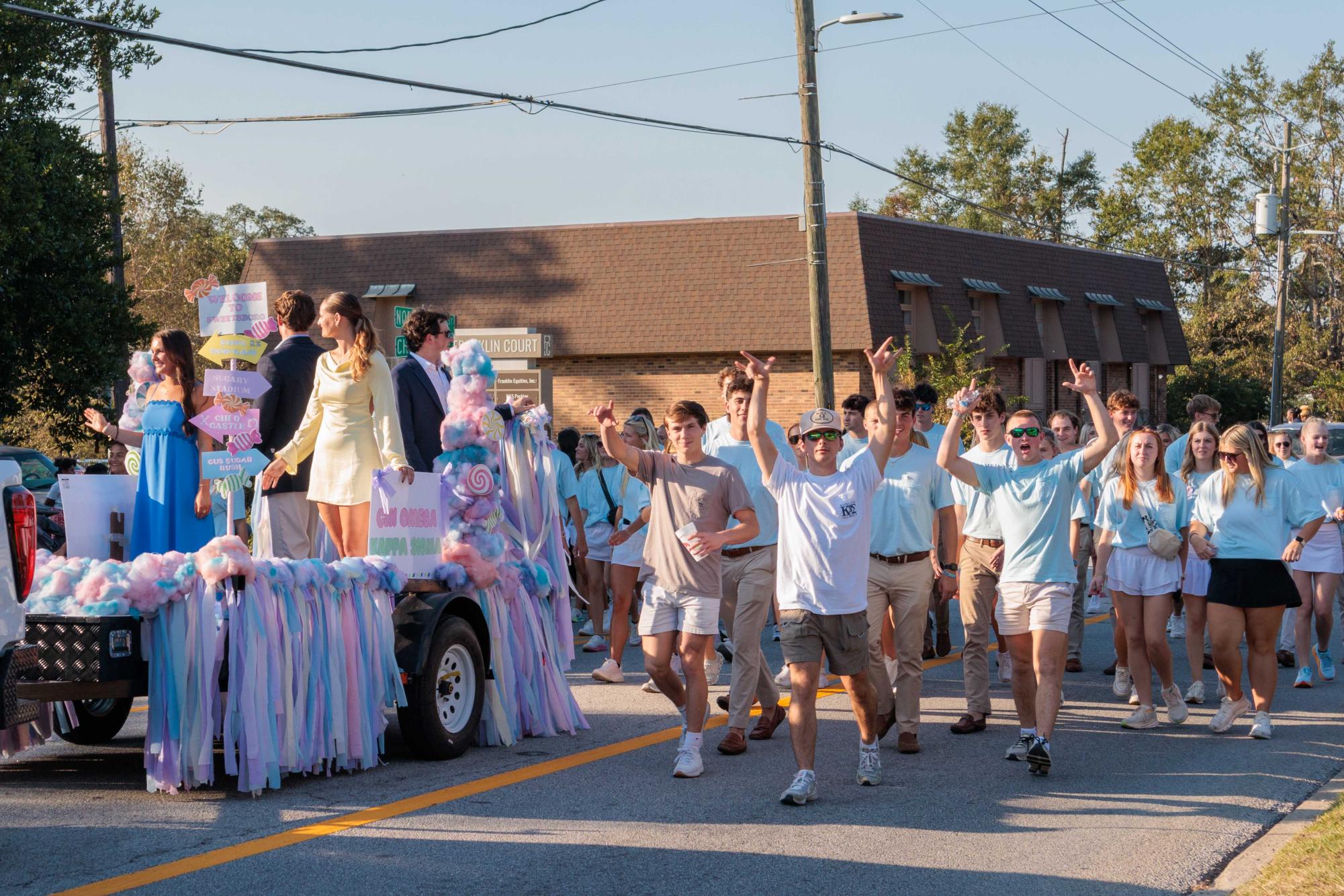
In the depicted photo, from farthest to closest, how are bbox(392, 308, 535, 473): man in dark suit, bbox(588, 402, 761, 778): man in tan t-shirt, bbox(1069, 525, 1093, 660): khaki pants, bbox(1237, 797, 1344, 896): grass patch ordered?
bbox(1069, 525, 1093, 660): khaki pants → bbox(392, 308, 535, 473): man in dark suit → bbox(588, 402, 761, 778): man in tan t-shirt → bbox(1237, 797, 1344, 896): grass patch

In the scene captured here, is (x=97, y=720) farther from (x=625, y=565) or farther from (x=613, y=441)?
(x=625, y=565)

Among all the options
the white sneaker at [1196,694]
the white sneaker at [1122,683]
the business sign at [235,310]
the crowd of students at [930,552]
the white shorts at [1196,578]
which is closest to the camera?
the crowd of students at [930,552]

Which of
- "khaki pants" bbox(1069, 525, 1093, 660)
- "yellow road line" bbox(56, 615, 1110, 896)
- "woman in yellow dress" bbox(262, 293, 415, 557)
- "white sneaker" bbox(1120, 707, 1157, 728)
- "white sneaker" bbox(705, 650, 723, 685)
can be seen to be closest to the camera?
"yellow road line" bbox(56, 615, 1110, 896)

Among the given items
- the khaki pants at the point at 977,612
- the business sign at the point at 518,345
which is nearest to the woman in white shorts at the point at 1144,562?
the khaki pants at the point at 977,612

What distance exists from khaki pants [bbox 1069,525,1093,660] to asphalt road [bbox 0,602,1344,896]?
2.71m

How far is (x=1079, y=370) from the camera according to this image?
8.02 meters

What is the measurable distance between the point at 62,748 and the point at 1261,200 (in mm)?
36384

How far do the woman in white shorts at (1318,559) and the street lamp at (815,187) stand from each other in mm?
8246

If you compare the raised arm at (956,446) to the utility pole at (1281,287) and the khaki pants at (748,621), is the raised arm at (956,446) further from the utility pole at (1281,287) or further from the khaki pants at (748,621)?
the utility pole at (1281,287)

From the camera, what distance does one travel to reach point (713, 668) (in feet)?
34.1

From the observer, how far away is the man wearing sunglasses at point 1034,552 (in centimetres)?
799

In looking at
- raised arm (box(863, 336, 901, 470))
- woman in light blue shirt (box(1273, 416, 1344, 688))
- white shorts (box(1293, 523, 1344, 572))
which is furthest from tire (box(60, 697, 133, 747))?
white shorts (box(1293, 523, 1344, 572))

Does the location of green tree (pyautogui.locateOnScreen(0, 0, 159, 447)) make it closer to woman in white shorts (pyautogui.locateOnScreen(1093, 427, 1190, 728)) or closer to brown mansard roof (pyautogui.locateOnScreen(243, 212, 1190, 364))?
brown mansard roof (pyautogui.locateOnScreen(243, 212, 1190, 364))

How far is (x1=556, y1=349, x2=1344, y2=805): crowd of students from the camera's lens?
7.42 metres
